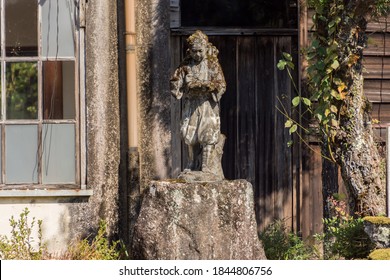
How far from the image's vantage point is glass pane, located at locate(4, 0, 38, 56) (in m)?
12.5

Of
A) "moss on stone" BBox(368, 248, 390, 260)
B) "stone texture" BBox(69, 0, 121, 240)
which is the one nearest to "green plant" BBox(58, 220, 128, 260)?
"stone texture" BBox(69, 0, 121, 240)

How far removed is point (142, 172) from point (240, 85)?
5.06ft

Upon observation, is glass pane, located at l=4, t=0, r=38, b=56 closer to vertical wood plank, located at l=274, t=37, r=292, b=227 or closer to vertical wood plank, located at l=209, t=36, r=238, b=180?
vertical wood plank, located at l=209, t=36, r=238, b=180

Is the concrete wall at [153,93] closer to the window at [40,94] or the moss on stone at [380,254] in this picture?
the window at [40,94]

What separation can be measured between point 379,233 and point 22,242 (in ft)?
11.7

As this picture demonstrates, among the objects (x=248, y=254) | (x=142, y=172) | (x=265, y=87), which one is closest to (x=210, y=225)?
(x=248, y=254)

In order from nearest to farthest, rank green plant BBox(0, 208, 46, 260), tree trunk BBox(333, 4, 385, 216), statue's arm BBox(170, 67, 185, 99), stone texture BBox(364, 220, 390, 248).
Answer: stone texture BBox(364, 220, 390, 248) → statue's arm BBox(170, 67, 185, 99) → green plant BBox(0, 208, 46, 260) → tree trunk BBox(333, 4, 385, 216)

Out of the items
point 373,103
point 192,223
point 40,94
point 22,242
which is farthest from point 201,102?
point 373,103

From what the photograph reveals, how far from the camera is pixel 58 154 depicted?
12484 millimetres

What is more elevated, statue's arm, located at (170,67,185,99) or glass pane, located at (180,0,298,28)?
glass pane, located at (180,0,298,28)

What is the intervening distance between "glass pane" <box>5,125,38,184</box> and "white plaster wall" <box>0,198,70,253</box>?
0.24m

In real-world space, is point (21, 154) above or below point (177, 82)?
below

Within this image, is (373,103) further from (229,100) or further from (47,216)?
(47,216)

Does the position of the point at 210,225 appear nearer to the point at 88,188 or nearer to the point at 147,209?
the point at 147,209
